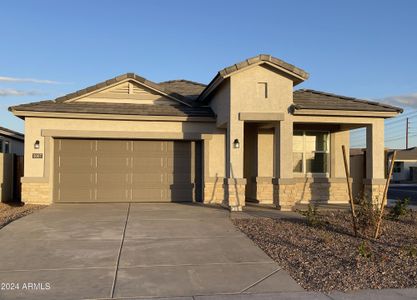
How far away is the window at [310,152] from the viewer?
17359mm

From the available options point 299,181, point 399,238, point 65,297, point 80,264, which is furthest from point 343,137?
point 65,297

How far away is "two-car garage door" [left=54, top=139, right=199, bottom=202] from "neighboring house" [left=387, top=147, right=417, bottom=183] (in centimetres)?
4331

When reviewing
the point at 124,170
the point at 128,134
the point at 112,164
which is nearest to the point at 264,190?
the point at 124,170

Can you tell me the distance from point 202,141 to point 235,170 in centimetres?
264

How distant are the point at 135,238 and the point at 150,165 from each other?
7.05 m

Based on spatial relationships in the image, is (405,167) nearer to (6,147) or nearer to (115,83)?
(6,147)

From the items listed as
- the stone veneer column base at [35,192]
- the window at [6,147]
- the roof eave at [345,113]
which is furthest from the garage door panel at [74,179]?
the window at [6,147]

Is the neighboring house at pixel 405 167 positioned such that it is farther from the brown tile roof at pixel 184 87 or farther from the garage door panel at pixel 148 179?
the garage door panel at pixel 148 179

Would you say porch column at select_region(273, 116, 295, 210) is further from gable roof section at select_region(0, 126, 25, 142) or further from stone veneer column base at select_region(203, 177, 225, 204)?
gable roof section at select_region(0, 126, 25, 142)

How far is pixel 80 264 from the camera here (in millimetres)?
7363

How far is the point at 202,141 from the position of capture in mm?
16500

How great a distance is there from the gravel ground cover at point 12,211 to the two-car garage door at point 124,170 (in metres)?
1.37

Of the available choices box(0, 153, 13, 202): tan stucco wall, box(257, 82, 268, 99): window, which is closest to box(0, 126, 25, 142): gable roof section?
box(0, 153, 13, 202): tan stucco wall

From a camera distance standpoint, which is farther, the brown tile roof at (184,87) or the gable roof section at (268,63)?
the brown tile roof at (184,87)
